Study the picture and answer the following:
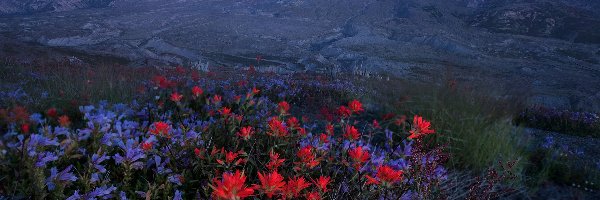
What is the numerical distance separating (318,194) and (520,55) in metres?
78.2

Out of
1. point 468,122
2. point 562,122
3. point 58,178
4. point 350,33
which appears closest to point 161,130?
point 58,178

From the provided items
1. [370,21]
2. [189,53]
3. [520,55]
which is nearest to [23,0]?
[189,53]

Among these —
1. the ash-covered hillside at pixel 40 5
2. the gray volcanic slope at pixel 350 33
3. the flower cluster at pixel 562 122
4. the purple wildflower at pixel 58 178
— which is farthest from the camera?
the ash-covered hillside at pixel 40 5

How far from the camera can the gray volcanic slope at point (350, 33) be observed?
55031 mm

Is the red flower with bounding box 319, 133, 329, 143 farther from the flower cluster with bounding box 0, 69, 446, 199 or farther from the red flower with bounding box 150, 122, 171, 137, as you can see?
the red flower with bounding box 150, 122, 171, 137

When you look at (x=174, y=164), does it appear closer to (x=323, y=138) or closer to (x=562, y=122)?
(x=323, y=138)

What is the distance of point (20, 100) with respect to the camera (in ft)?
12.1

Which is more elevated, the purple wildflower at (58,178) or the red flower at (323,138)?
the purple wildflower at (58,178)

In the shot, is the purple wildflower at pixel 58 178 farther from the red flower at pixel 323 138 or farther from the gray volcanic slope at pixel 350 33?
the gray volcanic slope at pixel 350 33

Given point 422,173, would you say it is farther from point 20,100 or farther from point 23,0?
point 23,0

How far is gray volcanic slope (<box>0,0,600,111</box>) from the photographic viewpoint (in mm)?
55031

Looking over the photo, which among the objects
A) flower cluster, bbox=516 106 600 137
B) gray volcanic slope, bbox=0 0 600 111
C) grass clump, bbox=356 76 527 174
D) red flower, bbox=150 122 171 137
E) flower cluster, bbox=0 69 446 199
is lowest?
gray volcanic slope, bbox=0 0 600 111

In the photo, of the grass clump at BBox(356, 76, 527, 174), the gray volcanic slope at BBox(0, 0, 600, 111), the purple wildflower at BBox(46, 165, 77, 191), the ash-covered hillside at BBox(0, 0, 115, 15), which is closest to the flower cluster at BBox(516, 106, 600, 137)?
the grass clump at BBox(356, 76, 527, 174)

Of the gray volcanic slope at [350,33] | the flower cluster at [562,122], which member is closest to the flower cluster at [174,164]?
the flower cluster at [562,122]
